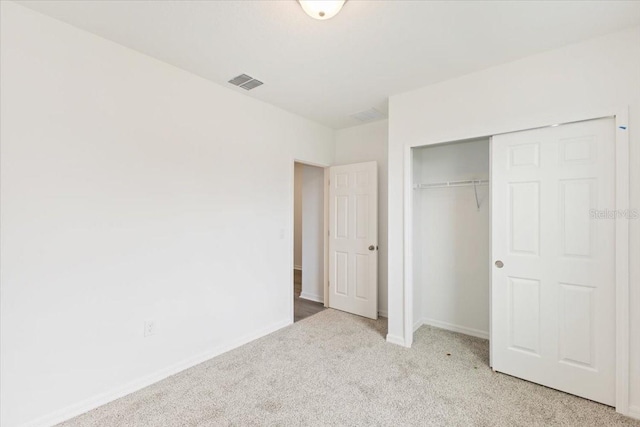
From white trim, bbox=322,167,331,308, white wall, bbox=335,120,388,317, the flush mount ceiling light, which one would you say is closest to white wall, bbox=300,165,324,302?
white trim, bbox=322,167,331,308

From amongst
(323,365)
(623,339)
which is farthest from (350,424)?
(623,339)

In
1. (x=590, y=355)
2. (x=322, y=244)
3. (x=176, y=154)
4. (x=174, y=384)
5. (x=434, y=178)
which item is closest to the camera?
(x=590, y=355)

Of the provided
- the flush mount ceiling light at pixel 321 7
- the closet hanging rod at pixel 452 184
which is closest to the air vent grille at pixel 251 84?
the flush mount ceiling light at pixel 321 7

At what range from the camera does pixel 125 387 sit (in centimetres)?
210

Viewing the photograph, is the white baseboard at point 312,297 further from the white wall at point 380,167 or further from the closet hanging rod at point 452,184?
the closet hanging rod at point 452,184

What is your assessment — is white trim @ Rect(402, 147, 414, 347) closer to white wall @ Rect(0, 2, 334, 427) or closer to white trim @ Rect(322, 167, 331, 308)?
white trim @ Rect(322, 167, 331, 308)

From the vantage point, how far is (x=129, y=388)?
2119 mm

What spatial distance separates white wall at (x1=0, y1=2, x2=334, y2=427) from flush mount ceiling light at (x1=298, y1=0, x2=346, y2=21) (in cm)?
141

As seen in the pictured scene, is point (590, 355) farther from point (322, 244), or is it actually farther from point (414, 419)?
point (322, 244)

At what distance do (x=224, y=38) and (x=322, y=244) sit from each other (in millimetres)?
2995

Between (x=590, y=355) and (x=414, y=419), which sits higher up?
(x=590, y=355)

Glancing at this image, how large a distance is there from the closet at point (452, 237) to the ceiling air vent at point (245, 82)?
1.90m

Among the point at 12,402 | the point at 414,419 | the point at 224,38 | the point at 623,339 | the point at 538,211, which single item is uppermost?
the point at 224,38

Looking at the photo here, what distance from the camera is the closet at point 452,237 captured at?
3068mm
